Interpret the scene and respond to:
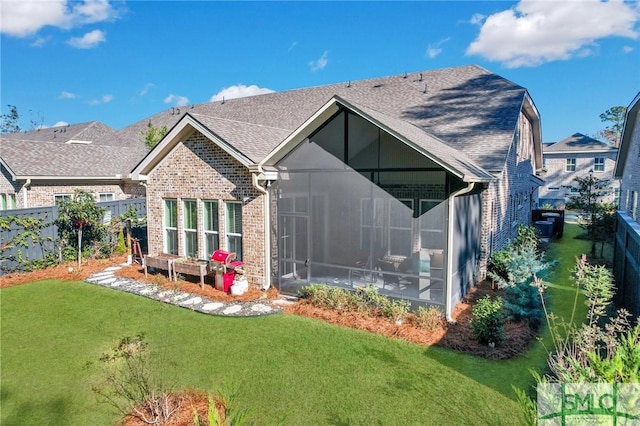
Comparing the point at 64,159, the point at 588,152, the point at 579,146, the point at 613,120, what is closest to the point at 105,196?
the point at 64,159

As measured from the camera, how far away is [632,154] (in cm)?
1491

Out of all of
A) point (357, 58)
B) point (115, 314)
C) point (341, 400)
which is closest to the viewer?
point (341, 400)

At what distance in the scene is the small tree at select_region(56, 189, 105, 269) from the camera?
43.3 feet

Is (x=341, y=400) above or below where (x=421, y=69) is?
below

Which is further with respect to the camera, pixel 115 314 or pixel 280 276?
pixel 280 276

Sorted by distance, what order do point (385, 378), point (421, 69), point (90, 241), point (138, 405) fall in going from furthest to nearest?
point (421, 69) < point (90, 241) < point (385, 378) < point (138, 405)

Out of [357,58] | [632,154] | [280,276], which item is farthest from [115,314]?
[357,58]

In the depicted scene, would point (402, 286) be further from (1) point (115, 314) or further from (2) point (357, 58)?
(2) point (357, 58)

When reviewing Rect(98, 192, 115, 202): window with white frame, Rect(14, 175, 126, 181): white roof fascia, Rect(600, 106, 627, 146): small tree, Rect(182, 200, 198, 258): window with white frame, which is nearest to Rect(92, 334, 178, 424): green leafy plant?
Rect(182, 200, 198, 258): window with white frame

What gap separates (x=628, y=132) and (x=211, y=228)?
652 inches

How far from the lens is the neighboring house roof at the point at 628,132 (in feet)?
42.5

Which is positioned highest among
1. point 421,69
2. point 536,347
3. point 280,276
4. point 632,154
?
point 421,69

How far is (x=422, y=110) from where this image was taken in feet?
51.7

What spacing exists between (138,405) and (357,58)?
960 inches
